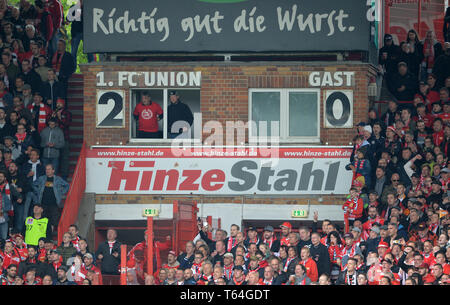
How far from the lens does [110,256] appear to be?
22828 mm

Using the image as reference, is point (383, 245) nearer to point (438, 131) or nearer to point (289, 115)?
point (438, 131)

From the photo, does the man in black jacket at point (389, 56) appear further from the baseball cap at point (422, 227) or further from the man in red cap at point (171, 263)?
the man in red cap at point (171, 263)

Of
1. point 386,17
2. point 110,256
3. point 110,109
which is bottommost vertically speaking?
point 110,256

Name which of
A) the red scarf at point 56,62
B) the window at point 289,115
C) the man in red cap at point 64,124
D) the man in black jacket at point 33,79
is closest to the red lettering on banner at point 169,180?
the window at point 289,115

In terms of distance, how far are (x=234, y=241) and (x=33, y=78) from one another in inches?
264

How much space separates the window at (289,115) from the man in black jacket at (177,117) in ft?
4.53

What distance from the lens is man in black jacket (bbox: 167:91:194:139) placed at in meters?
25.8

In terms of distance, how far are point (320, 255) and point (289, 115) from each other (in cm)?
513

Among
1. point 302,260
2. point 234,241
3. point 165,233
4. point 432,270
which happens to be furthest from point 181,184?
point 432,270

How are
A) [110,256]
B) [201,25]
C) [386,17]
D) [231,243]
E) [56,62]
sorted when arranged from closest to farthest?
[231,243]
[110,256]
[201,25]
[56,62]
[386,17]

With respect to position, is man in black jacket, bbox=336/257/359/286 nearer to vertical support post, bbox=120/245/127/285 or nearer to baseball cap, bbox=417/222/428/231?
baseball cap, bbox=417/222/428/231

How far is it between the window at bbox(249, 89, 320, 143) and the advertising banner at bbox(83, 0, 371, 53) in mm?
989

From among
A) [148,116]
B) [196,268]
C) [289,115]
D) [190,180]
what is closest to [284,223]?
[196,268]

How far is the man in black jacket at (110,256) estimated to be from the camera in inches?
896
